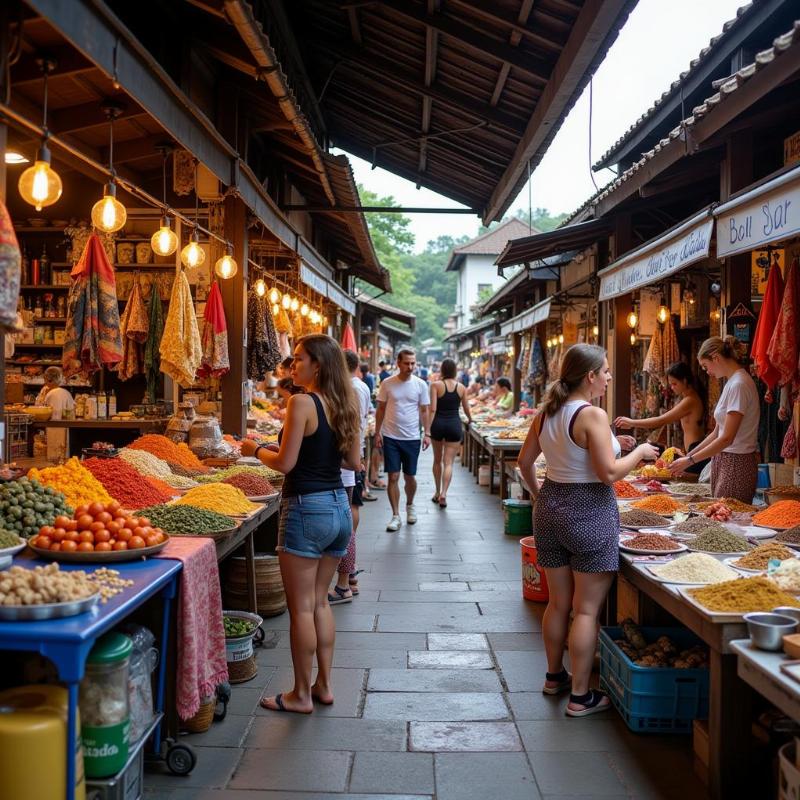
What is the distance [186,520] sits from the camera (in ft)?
16.3

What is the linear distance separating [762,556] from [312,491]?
8.33 feet

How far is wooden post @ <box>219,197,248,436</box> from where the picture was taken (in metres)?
9.42

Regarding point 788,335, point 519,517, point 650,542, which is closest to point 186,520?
point 650,542

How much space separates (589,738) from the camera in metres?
4.37

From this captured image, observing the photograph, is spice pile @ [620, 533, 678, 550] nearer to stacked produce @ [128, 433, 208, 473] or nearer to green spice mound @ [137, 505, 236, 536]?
green spice mound @ [137, 505, 236, 536]

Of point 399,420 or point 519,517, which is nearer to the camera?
point 519,517

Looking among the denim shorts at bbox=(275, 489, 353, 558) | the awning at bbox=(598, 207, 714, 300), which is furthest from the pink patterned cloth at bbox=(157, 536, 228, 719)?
the awning at bbox=(598, 207, 714, 300)

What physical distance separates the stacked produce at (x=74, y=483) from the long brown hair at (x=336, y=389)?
1.55m

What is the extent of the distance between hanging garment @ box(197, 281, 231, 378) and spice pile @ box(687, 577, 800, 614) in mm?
6159

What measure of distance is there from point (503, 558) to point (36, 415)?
19.5ft

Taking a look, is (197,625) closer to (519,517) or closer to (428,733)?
(428,733)

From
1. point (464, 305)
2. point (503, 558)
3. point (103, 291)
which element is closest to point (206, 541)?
point (103, 291)

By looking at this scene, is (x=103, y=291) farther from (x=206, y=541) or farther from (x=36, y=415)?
(x=36, y=415)

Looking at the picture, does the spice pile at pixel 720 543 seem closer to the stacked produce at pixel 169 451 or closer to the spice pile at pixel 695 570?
the spice pile at pixel 695 570
